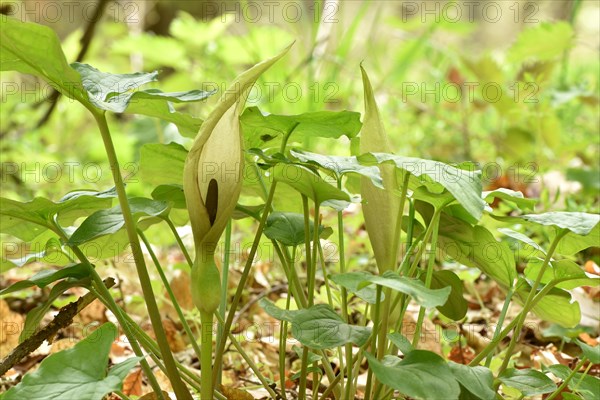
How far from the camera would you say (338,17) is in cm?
245

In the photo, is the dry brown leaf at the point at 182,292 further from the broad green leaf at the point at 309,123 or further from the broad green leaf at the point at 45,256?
the broad green leaf at the point at 309,123

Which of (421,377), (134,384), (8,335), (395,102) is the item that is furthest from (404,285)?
(395,102)

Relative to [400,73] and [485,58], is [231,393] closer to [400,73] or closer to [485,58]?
[485,58]

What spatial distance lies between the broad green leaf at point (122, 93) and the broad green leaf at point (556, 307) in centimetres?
39

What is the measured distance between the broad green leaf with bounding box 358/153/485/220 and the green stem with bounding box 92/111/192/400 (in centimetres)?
20

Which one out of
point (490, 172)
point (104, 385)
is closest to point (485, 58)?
point (490, 172)

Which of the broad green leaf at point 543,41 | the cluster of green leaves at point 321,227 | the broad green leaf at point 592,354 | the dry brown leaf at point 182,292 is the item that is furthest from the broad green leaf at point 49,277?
the broad green leaf at point 543,41

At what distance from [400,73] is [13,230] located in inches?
80.1

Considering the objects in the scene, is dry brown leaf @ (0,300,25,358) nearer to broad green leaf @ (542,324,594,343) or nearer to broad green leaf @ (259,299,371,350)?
broad green leaf @ (259,299,371,350)

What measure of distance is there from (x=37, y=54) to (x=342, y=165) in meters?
0.26

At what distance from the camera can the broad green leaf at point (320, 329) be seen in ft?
1.78

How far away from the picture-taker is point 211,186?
57 centimetres

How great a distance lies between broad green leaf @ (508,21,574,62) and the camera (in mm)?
1683

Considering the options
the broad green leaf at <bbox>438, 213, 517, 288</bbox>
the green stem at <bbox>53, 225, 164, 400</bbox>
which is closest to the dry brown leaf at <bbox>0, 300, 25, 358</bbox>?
the green stem at <bbox>53, 225, 164, 400</bbox>
